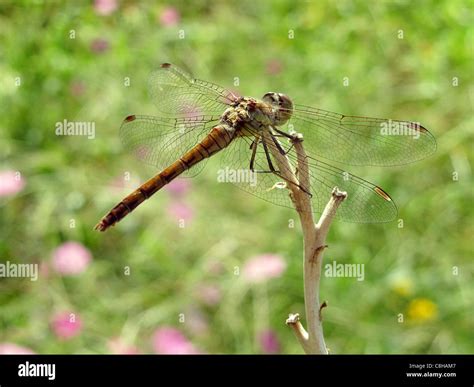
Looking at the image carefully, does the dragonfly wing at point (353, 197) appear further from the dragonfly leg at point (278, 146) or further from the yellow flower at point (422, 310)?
the yellow flower at point (422, 310)

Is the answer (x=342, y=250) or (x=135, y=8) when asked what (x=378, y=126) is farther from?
(x=135, y=8)

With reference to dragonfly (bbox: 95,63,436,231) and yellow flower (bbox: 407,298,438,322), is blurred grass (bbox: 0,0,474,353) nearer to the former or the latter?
yellow flower (bbox: 407,298,438,322)

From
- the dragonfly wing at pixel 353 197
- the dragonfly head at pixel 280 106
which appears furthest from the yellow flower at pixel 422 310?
the dragonfly head at pixel 280 106


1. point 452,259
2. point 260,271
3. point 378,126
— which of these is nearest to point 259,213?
point 260,271

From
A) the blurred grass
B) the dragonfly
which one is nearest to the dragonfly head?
the dragonfly
